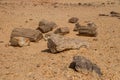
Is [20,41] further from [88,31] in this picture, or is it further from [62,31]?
[88,31]

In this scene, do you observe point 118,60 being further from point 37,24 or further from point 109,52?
point 37,24

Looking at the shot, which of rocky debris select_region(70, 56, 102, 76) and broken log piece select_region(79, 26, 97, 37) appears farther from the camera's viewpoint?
broken log piece select_region(79, 26, 97, 37)

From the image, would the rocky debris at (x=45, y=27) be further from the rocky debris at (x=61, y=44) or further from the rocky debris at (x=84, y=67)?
the rocky debris at (x=84, y=67)

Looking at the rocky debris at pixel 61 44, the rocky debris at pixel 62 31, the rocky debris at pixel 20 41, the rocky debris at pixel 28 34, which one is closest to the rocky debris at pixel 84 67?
the rocky debris at pixel 61 44

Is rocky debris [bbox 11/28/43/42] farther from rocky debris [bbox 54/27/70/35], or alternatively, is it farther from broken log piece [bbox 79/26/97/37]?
broken log piece [bbox 79/26/97/37]

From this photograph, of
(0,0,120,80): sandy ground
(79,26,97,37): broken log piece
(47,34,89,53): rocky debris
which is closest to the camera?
(0,0,120,80): sandy ground

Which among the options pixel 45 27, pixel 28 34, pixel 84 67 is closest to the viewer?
pixel 84 67

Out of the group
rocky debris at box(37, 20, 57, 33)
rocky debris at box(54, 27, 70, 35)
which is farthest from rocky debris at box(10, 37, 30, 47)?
rocky debris at box(37, 20, 57, 33)

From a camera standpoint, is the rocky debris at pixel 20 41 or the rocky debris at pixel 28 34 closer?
the rocky debris at pixel 20 41

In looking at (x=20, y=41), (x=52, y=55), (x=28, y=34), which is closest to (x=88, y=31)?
(x=28, y=34)

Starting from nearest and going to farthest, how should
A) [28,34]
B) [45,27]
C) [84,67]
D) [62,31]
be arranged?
[84,67] < [28,34] < [62,31] < [45,27]

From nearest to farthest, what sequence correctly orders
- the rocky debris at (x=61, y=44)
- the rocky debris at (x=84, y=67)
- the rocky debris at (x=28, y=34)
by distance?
the rocky debris at (x=84, y=67), the rocky debris at (x=61, y=44), the rocky debris at (x=28, y=34)

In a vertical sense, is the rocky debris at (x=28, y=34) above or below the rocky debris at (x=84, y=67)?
above

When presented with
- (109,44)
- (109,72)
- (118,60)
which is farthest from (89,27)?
(109,72)
